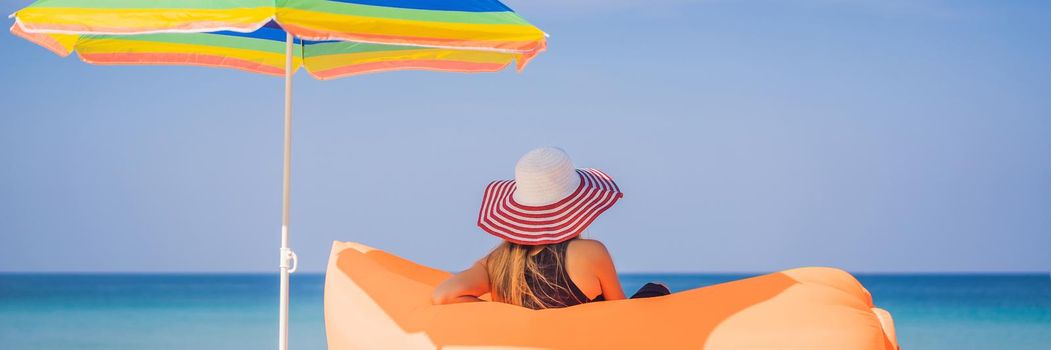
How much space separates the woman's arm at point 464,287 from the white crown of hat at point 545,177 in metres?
0.20

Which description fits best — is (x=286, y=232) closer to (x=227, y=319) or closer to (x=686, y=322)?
(x=686, y=322)

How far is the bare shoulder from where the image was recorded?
270cm

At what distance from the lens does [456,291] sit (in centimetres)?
284

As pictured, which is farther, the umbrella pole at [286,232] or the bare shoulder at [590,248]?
the umbrella pole at [286,232]

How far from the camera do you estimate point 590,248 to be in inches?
107

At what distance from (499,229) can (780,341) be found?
727 millimetres

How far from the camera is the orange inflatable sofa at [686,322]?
2.43m

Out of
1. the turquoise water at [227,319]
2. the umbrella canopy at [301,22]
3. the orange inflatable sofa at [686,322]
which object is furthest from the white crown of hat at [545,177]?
the turquoise water at [227,319]

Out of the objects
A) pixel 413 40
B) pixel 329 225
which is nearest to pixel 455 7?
pixel 413 40

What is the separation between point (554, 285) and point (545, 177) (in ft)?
0.85

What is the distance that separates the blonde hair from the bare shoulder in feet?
0.12

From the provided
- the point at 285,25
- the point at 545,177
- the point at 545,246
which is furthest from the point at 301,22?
the point at 545,246

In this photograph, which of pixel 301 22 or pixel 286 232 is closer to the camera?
pixel 301 22

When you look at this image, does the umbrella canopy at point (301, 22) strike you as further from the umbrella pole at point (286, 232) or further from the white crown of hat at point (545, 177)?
the white crown of hat at point (545, 177)
